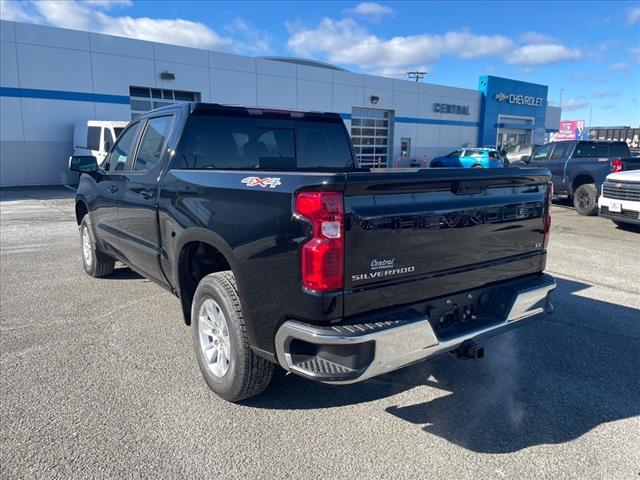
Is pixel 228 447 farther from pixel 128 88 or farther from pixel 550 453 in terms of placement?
pixel 128 88

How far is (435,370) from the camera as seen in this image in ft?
12.1

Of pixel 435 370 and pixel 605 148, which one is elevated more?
pixel 605 148

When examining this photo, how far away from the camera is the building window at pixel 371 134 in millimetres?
30500

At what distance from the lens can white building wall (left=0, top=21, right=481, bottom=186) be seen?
1856 cm

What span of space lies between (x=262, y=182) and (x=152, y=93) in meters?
21.8

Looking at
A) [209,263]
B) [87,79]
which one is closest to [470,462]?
[209,263]

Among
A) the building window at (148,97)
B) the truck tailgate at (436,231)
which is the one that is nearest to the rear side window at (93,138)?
the building window at (148,97)

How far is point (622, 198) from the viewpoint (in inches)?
365

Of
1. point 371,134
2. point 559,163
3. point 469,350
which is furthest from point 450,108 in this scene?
point 469,350

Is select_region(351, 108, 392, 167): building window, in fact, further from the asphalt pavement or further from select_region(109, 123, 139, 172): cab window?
the asphalt pavement

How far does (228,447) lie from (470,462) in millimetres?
1362

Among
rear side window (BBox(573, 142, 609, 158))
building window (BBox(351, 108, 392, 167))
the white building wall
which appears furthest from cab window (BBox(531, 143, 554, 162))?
building window (BBox(351, 108, 392, 167))

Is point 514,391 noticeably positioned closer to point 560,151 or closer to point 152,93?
point 560,151

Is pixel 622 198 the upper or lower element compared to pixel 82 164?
lower
